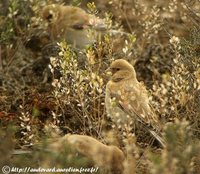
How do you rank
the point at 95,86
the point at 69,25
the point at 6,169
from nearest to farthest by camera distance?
the point at 6,169 < the point at 95,86 < the point at 69,25


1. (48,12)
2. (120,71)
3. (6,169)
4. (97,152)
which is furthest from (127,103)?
(48,12)

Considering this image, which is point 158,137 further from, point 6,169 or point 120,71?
point 6,169

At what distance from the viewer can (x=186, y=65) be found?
7496 millimetres

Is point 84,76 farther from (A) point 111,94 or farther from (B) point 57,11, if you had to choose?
(B) point 57,11

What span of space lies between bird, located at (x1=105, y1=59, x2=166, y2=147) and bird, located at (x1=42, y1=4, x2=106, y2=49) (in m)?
2.17

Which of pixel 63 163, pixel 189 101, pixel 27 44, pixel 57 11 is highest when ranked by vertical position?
pixel 63 163

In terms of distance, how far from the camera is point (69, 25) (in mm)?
10023

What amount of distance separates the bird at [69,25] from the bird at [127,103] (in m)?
2.17

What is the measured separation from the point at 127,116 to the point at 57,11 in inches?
122

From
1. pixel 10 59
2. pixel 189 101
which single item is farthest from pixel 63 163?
pixel 10 59

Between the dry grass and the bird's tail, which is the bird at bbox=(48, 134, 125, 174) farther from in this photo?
the bird's tail

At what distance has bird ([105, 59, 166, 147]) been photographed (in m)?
Answer: 6.70

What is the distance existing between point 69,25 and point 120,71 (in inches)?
101

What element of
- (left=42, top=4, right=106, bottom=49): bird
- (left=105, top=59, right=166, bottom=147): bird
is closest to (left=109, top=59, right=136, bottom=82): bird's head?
(left=105, top=59, right=166, bottom=147): bird
